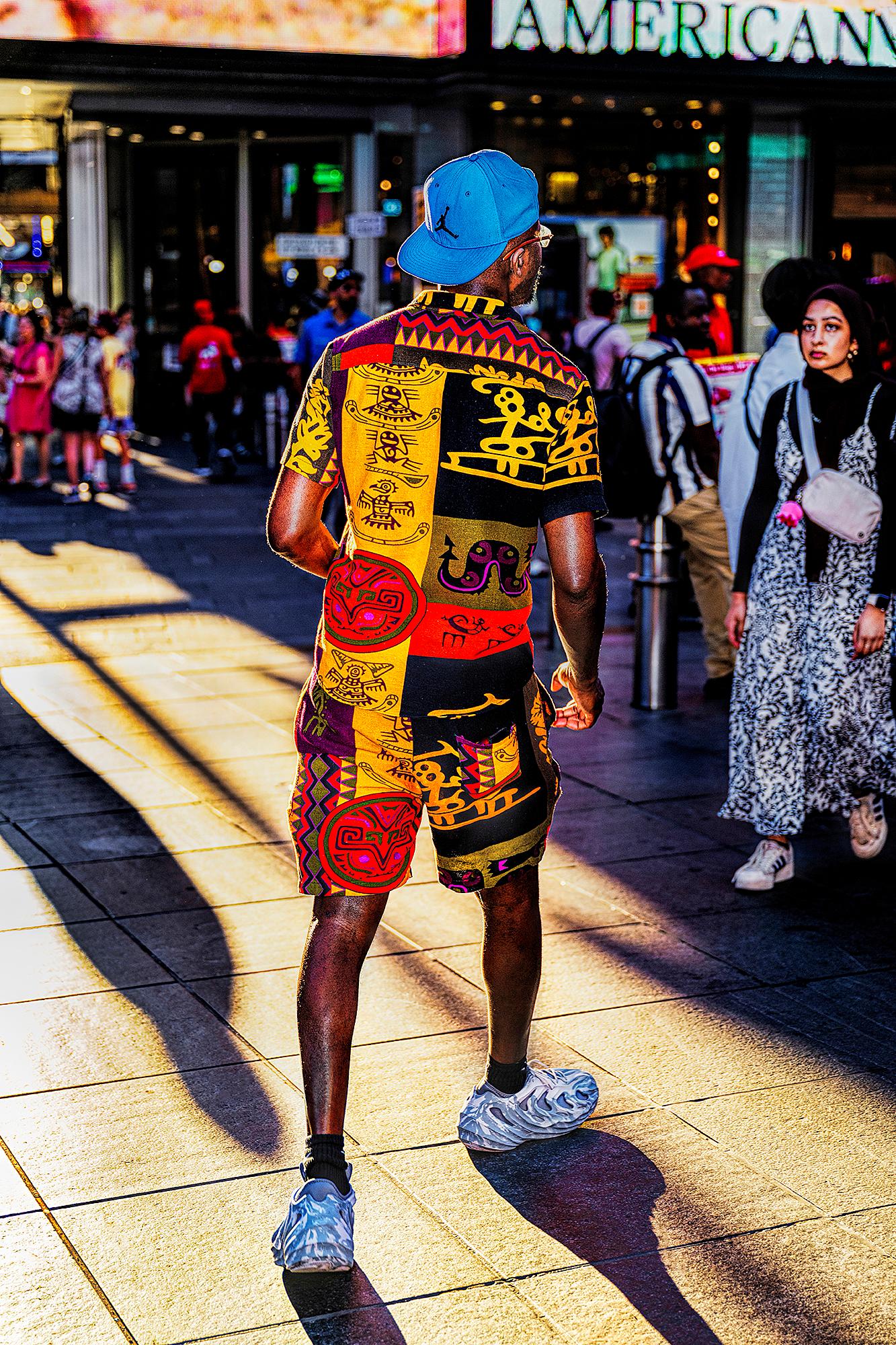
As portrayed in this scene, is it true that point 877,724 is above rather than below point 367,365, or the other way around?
below

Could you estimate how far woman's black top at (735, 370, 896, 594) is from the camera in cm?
505

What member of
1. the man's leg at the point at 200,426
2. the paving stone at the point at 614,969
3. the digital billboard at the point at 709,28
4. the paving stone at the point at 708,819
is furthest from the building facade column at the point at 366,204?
the paving stone at the point at 614,969

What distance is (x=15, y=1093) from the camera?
376 centimetres

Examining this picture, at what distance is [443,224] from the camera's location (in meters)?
3.12

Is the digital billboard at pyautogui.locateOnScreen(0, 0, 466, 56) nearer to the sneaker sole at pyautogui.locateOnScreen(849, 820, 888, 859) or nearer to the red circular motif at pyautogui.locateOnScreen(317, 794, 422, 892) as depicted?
the sneaker sole at pyautogui.locateOnScreen(849, 820, 888, 859)

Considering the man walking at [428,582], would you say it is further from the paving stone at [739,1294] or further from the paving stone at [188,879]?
the paving stone at [188,879]

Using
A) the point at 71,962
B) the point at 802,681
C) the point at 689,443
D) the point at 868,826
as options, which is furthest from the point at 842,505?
the point at 689,443

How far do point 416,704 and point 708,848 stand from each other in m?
2.83

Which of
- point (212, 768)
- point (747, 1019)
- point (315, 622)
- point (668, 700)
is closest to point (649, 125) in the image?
point (315, 622)

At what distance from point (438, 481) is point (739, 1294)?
1.52 m

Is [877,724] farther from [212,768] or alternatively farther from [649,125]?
[649,125]

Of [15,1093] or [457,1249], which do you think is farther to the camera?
[15,1093]

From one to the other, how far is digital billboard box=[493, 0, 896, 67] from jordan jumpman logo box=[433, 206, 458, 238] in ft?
53.5

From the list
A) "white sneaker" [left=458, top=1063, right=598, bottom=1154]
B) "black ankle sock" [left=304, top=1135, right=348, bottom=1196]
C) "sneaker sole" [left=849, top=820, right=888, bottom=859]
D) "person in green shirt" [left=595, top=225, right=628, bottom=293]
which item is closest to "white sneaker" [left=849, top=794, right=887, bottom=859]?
"sneaker sole" [left=849, top=820, right=888, bottom=859]
